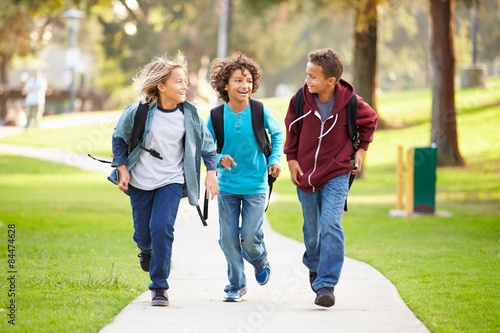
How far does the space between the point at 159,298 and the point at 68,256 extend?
10.1 feet

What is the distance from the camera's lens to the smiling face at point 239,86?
5.60 metres

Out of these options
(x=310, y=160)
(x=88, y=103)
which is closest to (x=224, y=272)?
(x=310, y=160)

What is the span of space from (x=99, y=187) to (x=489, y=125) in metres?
15.4

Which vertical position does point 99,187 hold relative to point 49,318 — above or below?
below

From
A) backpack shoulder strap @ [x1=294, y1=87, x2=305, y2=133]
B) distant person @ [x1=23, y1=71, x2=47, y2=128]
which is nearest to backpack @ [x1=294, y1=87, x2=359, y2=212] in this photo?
backpack shoulder strap @ [x1=294, y1=87, x2=305, y2=133]

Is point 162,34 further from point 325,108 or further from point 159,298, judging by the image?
point 159,298

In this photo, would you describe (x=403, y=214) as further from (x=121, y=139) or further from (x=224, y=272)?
(x=121, y=139)

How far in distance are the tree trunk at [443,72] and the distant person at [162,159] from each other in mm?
15168

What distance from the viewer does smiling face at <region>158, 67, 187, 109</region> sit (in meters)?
5.44

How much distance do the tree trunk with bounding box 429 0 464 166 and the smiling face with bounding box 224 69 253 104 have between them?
48.7ft

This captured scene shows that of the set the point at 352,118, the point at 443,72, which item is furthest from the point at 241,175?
the point at 443,72

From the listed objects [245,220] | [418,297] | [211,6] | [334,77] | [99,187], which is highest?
[211,6]

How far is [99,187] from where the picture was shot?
59.6 ft

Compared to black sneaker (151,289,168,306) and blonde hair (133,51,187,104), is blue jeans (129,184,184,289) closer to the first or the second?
black sneaker (151,289,168,306)
